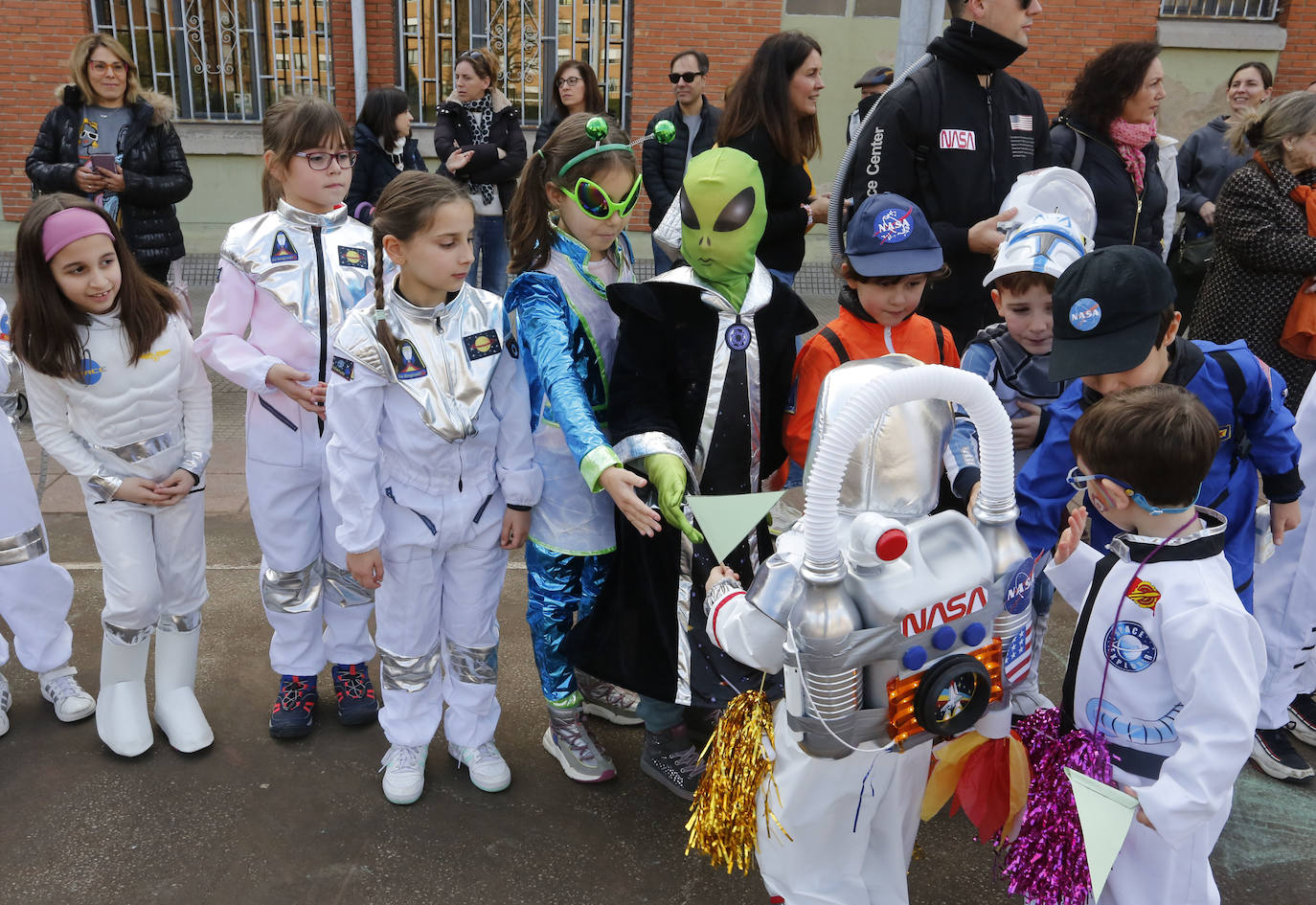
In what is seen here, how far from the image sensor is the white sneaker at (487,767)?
2.91 m

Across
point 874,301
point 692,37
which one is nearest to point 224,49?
point 692,37

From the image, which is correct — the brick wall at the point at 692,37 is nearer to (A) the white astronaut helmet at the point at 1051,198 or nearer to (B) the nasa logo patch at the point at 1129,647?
(A) the white astronaut helmet at the point at 1051,198

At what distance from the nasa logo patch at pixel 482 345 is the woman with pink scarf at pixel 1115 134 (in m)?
2.32

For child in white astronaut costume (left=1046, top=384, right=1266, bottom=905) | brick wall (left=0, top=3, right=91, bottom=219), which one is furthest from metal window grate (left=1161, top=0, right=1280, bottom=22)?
brick wall (left=0, top=3, right=91, bottom=219)

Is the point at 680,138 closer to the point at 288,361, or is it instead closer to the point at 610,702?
Result: the point at 288,361

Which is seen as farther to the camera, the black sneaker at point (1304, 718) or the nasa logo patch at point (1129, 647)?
the black sneaker at point (1304, 718)

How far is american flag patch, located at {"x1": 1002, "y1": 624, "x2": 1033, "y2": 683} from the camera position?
1980 millimetres

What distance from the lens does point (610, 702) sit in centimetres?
330

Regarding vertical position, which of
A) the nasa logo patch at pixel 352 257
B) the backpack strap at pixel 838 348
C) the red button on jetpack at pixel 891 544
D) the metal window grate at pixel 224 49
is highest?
the metal window grate at pixel 224 49

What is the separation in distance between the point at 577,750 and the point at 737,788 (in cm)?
99

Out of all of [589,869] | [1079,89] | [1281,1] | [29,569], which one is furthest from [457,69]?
[1281,1]

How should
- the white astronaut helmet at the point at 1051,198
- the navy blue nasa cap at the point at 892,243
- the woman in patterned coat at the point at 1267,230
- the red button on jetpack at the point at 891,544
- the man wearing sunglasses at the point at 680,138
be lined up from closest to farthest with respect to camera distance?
1. the red button on jetpack at the point at 891,544
2. the navy blue nasa cap at the point at 892,243
3. the white astronaut helmet at the point at 1051,198
4. the woman in patterned coat at the point at 1267,230
5. the man wearing sunglasses at the point at 680,138

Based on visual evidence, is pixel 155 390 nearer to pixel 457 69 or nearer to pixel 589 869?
pixel 589 869

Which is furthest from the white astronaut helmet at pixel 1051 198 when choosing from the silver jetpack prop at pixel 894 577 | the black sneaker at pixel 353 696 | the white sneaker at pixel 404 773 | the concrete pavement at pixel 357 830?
the black sneaker at pixel 353 696
